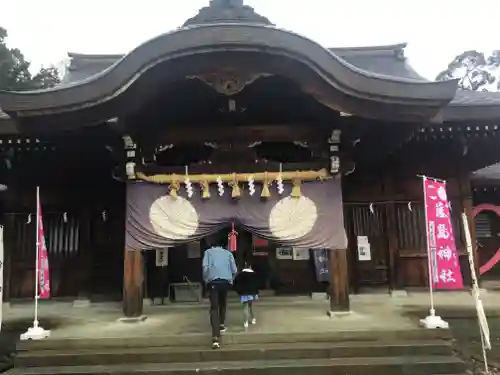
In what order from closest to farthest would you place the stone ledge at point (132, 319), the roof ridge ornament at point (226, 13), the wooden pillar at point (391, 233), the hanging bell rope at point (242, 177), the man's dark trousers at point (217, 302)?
the man's dark trousers at point (217, 302)
the roof ridge ornament at point (226, 13)
the stone ledge at point (132, 319)
the hanging bell rope at point (242, 177)
the wooden pillar at point (391, 233)

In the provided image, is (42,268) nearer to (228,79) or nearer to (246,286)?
(246,286)

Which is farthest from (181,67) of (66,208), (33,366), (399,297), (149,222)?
(399,297)

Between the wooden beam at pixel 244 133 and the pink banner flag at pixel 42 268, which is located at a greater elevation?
the wooden beam at pixel 244 133

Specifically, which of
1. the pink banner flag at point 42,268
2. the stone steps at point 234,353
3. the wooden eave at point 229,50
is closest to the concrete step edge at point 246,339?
the stone steps at point 234,353

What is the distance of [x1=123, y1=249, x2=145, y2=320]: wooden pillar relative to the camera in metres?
7.50

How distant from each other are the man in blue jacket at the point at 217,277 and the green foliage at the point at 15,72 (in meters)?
26.3

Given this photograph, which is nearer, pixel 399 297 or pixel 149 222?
pixel 149 222

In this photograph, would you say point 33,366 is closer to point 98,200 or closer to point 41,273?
point 41,273

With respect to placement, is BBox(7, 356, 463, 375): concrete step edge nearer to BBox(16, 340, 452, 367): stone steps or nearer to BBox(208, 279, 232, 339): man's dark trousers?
BBox(16, 340, 452, 367): stone steps

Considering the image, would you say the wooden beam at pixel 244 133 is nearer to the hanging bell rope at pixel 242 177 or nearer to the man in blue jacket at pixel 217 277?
the hanging bell rope at pixel 242 177

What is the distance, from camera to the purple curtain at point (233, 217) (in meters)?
7.60

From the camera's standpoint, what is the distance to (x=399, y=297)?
997 cm

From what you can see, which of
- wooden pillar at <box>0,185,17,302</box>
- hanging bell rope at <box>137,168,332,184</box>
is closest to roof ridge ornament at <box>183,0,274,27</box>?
hanging bell rope at <box>137,168,332,184</box>

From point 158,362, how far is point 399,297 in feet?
19.1
